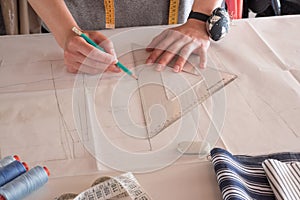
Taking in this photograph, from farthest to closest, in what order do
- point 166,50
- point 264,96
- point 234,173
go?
point 166,50
point 264,96
point 234,173

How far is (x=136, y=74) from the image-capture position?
972mm

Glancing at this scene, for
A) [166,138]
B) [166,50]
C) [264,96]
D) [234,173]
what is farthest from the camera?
[166,50]

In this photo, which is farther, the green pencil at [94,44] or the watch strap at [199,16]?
the watch strap at [199,16]

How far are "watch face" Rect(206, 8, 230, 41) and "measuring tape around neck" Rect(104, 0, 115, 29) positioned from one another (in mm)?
270

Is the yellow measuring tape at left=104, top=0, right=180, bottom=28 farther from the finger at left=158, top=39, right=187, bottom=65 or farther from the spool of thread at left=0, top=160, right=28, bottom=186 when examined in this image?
the spool of thread at left=0, top=160, right=28, bottom=186

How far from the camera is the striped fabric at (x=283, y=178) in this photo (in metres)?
0.66

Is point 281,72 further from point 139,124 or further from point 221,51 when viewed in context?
point 139,124

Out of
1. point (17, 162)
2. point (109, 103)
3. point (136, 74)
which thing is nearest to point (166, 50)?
point (136, 74)

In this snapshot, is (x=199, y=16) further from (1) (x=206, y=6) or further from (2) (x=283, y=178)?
(2) (x=283, y=178)

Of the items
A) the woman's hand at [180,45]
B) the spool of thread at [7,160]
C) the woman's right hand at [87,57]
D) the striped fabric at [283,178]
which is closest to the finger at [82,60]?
the woman's right hand at [87,57]

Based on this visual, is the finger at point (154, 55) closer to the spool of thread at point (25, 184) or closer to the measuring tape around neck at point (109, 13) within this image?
the measuring tape around neck at point (109, 13)

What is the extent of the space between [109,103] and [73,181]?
0.21 metres

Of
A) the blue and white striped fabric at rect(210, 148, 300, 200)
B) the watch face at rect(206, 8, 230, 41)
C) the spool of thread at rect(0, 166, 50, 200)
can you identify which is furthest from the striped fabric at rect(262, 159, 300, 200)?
the watch face at rect(206, 8, 230, 41)

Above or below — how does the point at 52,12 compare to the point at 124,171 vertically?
above
